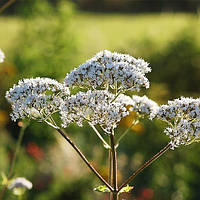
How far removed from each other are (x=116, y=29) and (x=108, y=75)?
32.5 meters

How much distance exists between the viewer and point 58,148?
515 inches

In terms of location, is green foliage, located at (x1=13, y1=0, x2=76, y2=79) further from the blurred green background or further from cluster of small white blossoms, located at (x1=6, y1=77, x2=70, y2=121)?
cluster of small white blossoms, located at (x1=6, y1=77, x2=70, y2=121)

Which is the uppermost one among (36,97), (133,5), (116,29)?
(133,5)

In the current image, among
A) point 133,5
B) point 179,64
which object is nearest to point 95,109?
point 179,64

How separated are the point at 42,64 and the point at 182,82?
419 centimetres

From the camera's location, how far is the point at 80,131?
13805 millimetres

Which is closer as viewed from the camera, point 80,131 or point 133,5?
point 80,131

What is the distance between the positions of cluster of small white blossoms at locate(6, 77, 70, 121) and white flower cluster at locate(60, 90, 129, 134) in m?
0.11

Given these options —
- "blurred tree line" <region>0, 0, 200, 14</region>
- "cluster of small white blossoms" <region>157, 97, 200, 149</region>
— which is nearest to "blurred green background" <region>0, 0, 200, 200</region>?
"cluster of small white blossoms" <region>157, 97, 200, 149</region>

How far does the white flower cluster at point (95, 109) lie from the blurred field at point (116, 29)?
11.1m

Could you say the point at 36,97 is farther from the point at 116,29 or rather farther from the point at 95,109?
the point at 116,29

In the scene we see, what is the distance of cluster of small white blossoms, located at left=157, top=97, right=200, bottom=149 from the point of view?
3959mm

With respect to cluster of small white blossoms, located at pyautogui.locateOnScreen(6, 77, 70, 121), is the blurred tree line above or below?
above

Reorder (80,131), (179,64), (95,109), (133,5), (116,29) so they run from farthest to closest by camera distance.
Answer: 1. (133,5)
2. (116,29)
3. (179,64)
4. (80,131)
5. (95,109)
